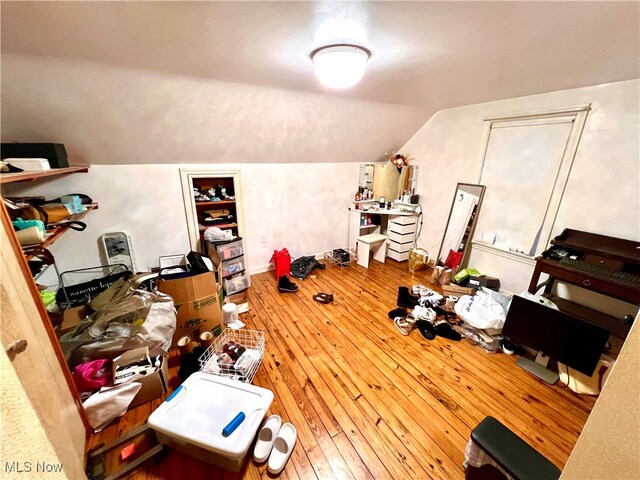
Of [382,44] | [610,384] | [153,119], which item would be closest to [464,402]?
[610,384]

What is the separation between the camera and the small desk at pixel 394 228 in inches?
140

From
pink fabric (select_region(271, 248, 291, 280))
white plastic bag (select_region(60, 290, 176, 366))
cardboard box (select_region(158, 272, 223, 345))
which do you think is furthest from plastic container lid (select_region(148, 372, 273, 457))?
pink fabric (select_region(271, 248, 291, 280))

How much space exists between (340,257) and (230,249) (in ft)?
5.16

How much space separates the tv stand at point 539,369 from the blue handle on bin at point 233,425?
6.77 ft

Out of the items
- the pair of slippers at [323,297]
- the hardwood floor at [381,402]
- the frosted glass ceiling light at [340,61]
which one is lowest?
the hardwood floor at [381,402]

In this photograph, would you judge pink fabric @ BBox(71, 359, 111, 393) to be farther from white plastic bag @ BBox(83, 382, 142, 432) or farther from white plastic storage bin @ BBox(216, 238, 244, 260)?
white plastic storage bin @ BBox(216, 238, 244, 260)

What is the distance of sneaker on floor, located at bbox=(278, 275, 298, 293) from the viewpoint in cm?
295

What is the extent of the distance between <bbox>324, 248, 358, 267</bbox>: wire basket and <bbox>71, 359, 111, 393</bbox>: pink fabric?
2.71 meters

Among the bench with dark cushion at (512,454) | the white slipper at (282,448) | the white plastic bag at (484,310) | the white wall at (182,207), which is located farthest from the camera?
the white wall at (182,207)

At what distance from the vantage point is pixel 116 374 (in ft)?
4.96

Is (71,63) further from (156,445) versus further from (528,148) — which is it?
(528,148)

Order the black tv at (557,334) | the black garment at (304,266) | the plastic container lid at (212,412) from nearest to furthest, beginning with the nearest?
1. the plastic container lid at (212,412)
2. the black tv at (557,334)
3. the black garment at (304,266)

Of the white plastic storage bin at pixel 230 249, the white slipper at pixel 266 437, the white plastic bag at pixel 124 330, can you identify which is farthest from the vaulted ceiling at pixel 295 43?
the white slipper at pixel 266 437

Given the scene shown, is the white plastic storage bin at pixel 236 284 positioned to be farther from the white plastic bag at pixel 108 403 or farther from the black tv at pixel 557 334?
the black tv at pixel 557 334
